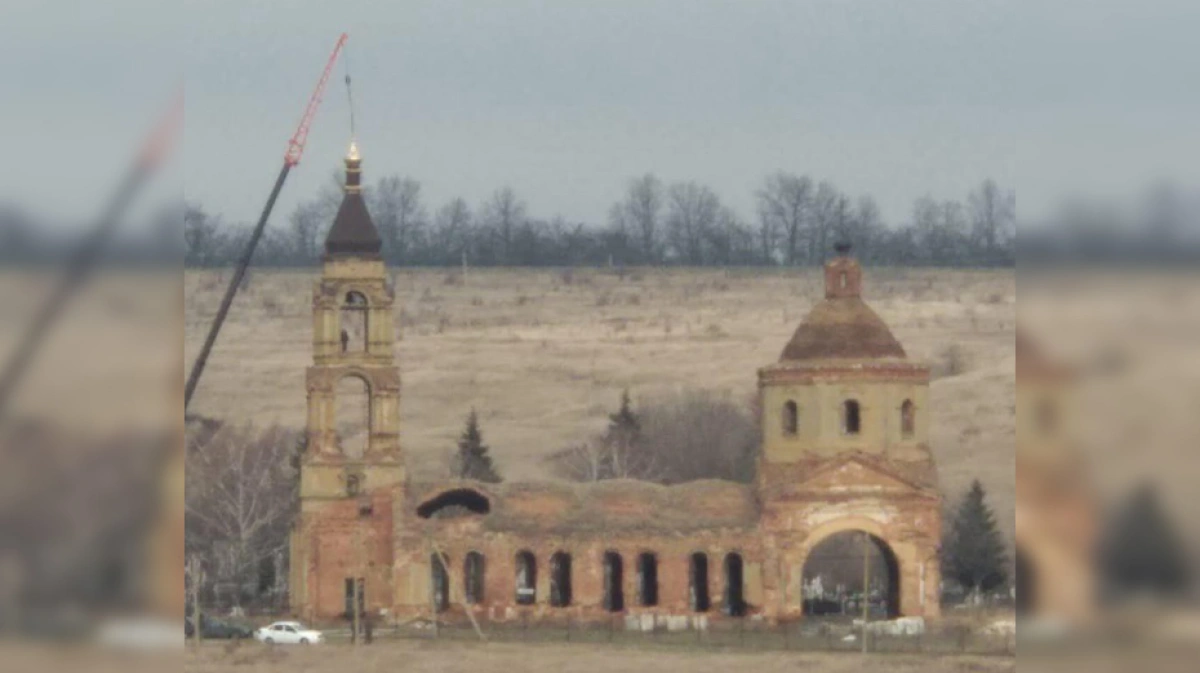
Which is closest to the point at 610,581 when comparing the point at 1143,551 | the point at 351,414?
the point at 351,414

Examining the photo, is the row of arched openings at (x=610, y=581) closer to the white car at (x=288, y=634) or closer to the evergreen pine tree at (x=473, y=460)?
the white car at (x=288, y=634)

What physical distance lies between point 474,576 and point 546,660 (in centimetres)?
411

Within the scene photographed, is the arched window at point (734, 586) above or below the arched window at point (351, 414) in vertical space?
below

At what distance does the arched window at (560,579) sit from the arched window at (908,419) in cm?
448

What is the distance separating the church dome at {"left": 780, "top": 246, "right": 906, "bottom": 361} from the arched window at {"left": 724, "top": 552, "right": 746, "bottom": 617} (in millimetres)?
2733

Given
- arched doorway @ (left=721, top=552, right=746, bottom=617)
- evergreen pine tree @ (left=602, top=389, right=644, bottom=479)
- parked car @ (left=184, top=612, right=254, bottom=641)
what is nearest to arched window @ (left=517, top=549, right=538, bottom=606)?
arched doorway @ (left=721, top=552, right=746, bottom=617)

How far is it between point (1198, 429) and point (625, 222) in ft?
108

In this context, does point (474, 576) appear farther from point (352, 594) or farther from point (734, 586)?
point (734, 586)

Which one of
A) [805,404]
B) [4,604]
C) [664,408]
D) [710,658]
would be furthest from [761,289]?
[4,604]

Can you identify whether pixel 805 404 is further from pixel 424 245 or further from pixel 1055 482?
pixel 1055 482

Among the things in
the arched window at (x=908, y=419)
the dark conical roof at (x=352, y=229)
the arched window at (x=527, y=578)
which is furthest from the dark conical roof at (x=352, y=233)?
the arched window at (x=908, y=419)

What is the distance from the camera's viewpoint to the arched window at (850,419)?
4072cm

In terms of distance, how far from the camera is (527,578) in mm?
41500

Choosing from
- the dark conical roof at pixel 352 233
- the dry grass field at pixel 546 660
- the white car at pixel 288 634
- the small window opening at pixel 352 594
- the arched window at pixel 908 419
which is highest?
the dark conical roof at pixel 352 233
